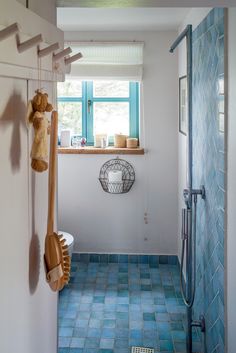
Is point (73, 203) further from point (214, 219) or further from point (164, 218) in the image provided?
point (214, 219)

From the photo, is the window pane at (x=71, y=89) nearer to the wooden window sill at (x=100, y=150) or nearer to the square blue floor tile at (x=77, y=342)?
the wooden window sill at (x=100, y=150)

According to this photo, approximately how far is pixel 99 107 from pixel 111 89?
0.20m

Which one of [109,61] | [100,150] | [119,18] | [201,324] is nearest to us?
[201,324]

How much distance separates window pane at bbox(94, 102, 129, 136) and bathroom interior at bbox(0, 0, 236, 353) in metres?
0.01

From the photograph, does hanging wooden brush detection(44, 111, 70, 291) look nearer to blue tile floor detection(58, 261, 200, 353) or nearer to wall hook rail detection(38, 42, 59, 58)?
wall hook rail detection(38, 42, 59, 58)

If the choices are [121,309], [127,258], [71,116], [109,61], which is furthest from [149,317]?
[109,61]

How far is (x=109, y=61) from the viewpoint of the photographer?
3.73 m

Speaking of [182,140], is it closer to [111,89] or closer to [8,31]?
[111,89]

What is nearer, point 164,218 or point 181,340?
point 181,340

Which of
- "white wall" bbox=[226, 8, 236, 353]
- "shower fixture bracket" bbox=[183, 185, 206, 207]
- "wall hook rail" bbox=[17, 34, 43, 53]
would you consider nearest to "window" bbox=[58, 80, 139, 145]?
"shower fixture bracket" bbox=[183, 185, 206, 207]

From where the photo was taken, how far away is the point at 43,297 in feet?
4.26

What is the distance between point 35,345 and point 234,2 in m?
1.13

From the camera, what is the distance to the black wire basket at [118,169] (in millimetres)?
3896

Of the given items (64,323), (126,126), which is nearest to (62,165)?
(126,126)
